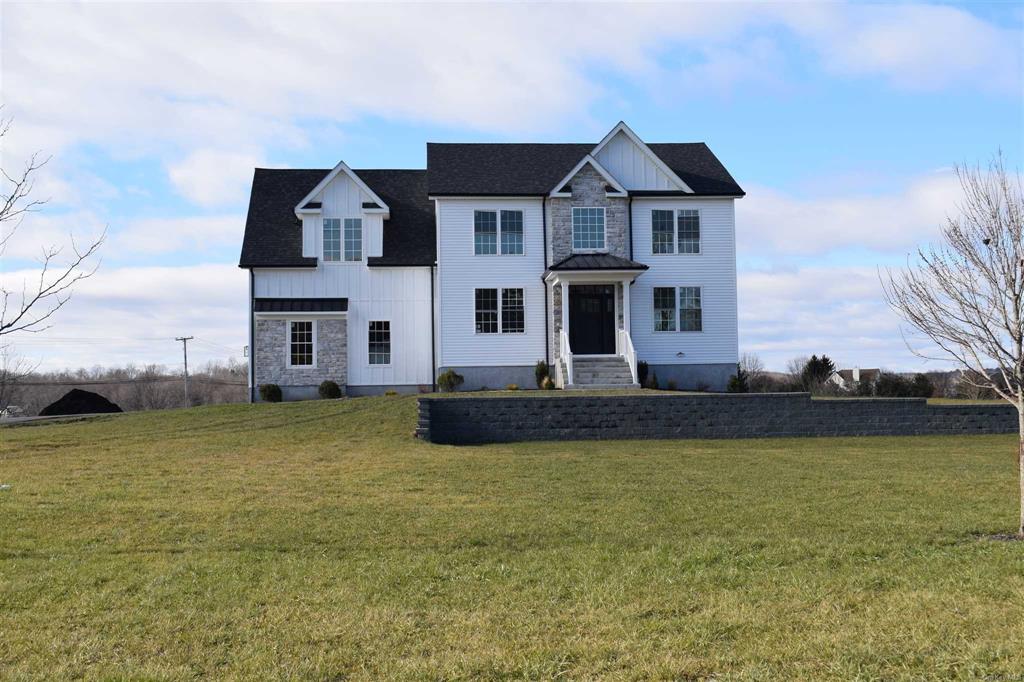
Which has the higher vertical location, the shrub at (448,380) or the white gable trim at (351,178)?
the white gable trim at (351,178)

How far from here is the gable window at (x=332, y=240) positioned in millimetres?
29422

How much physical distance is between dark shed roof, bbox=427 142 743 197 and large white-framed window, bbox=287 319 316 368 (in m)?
5.78

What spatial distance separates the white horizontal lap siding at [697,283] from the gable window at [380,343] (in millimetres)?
7779

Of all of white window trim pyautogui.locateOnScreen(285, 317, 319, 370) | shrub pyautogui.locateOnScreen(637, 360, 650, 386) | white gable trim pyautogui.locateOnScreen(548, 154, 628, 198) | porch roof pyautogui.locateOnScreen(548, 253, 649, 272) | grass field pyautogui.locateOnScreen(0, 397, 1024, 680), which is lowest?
grass field pyautogui.locateOnScreen(0, 397, 1024, 680)

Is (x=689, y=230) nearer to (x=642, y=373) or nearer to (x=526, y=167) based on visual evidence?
(x=642, y=373)

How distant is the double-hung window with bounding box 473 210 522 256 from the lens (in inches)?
1141

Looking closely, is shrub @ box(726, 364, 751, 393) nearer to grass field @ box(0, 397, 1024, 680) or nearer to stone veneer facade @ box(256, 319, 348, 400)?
stone veneer facade @ box(256, 319, 348, 400)

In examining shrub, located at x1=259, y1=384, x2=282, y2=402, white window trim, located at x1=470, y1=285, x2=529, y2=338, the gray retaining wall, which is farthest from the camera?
white window trim, located at x1=470, y1=285, x2=529, y2=338

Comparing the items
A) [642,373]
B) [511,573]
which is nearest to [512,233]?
[642,373]

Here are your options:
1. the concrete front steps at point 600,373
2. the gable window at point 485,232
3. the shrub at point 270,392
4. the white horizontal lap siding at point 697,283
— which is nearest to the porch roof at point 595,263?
the white horizontal lap siding at point 697,283

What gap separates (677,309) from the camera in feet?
96.3

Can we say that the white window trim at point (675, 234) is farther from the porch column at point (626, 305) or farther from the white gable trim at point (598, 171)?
the porch column at point (626, 305)

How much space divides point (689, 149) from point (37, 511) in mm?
25778

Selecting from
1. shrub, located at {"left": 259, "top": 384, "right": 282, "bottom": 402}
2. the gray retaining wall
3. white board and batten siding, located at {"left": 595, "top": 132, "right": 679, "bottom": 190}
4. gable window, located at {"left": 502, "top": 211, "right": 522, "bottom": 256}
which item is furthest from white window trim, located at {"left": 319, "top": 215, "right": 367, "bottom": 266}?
the gray retaining wall
